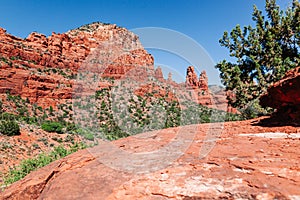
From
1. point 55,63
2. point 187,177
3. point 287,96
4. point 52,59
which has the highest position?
point 52,59

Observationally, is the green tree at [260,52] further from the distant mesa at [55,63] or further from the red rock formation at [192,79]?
the red rock formation at [192,79]

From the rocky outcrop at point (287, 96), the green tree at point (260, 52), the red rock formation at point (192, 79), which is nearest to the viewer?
the rocky outcrop at point (287, 96)

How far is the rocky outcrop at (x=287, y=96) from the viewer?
662 centimetres

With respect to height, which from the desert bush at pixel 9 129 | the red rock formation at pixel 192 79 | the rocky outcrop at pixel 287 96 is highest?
the red rock formation at pixel 192 79

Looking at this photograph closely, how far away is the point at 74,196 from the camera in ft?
8.95

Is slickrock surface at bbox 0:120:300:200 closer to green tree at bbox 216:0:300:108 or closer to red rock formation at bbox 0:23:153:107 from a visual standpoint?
green tree at bbox 216:0:300:108

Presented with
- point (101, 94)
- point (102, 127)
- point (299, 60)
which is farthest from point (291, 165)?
point (101, 94)

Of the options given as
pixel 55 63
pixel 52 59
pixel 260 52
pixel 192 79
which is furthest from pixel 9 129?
pixel 192 79

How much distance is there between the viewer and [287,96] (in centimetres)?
718

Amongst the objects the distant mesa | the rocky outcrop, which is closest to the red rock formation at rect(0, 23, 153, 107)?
the distant mesa

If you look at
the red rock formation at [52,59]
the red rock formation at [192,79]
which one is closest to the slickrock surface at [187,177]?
the red rock formation at [52,59]

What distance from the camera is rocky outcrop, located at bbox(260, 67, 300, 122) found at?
6625mm

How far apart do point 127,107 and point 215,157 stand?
32118 mm

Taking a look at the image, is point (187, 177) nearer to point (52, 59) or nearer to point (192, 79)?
point (52, 59)
